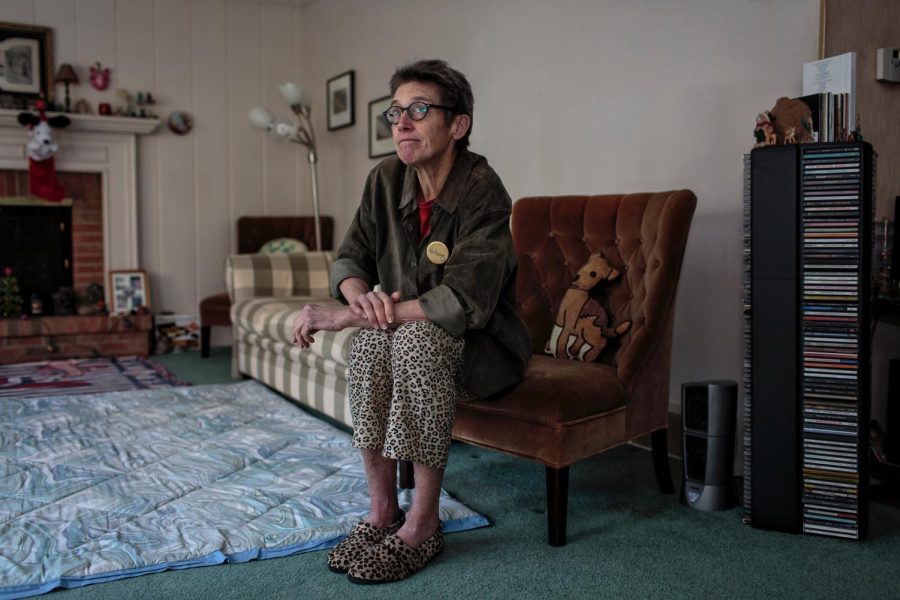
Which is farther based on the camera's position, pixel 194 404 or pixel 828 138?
pixel 194 404

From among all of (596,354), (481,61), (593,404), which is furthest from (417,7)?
(593,404)

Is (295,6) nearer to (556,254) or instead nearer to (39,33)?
(39,33)

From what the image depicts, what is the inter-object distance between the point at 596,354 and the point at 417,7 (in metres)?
2.68

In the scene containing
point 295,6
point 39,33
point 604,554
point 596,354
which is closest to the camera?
point 604,554

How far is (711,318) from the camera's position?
262 cm

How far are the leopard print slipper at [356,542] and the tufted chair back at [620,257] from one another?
0.71 meters

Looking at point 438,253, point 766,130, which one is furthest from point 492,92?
point 438,253

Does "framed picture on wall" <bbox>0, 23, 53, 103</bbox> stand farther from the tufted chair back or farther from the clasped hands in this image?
the clasped hands

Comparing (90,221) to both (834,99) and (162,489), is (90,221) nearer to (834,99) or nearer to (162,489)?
(162,489)

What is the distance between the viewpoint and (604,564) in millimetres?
1749

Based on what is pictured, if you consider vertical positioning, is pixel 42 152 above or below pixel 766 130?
above

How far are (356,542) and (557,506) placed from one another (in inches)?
18.4

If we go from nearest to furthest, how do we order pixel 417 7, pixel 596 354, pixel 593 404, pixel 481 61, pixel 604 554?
pixel 604 554, pixel 593 404, pixel 596 354, pixel 481 61, pixel 417 7

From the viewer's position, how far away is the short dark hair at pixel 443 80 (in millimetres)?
1820
